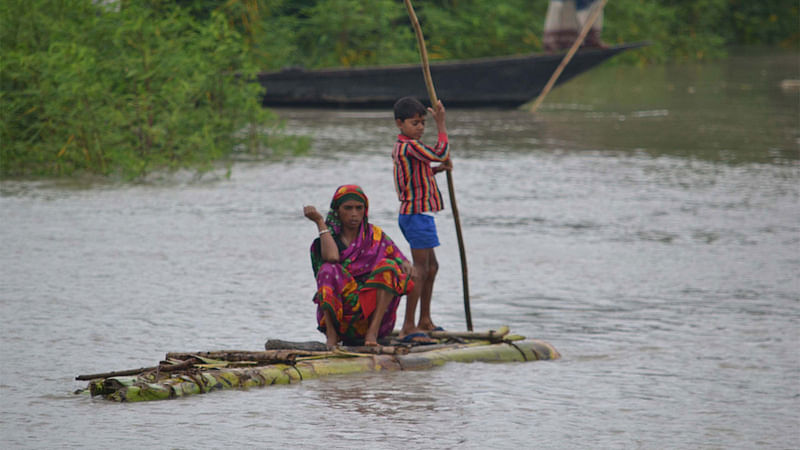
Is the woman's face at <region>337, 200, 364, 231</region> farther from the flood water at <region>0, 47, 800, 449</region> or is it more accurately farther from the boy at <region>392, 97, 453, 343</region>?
the flood water at <region>0, 47, 800, 449</region>

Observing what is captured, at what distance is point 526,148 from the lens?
15.3m

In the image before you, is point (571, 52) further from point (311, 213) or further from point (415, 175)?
point (311, 213)

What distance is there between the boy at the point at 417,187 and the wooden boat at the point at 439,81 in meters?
14.2

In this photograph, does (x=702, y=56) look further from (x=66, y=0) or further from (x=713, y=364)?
(x=713, y=364)

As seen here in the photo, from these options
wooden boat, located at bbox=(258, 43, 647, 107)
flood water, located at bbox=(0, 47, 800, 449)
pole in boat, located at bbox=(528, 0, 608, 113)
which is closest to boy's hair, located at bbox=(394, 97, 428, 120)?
flood water, located at bbox=(0, 47, 800, 449)

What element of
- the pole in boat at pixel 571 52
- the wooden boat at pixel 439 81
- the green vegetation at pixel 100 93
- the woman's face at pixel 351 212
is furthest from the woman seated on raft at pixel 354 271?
the wooden boat at pixel 439 81

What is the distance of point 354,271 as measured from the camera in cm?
591

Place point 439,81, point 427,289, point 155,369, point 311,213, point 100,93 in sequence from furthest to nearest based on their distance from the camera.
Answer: point 439,81 < point 100,93 < point 427,289 < point 311,213 < point 155,369

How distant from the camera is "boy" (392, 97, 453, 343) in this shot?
6.29 m

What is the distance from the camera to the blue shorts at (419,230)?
637cm

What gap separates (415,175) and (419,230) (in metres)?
0.28

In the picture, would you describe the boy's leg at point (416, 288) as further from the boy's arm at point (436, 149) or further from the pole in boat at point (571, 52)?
the pole in boat at point (571, 52)

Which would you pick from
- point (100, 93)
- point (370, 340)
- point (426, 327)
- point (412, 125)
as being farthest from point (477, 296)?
point (100, 93)

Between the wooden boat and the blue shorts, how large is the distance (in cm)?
1423
